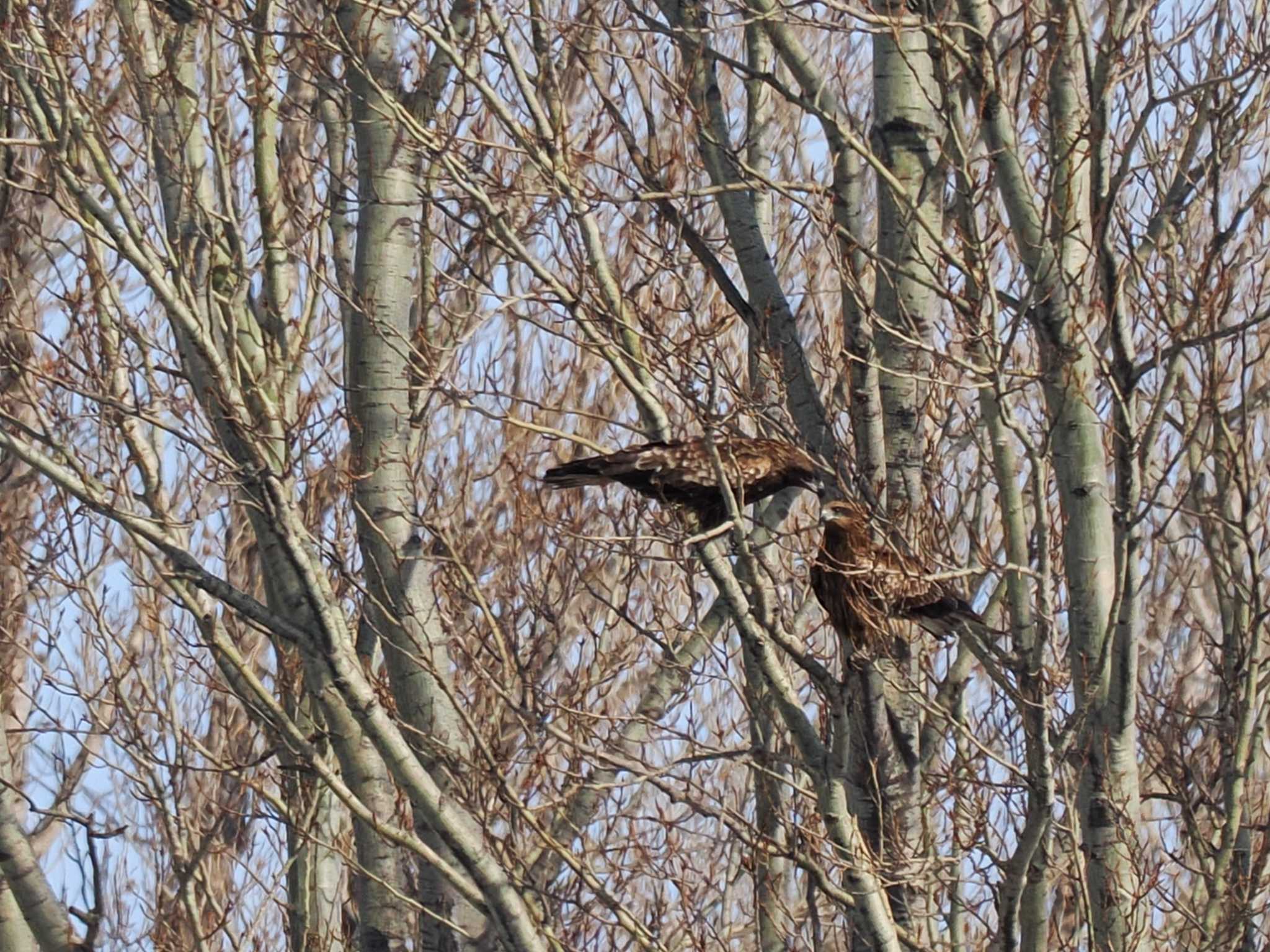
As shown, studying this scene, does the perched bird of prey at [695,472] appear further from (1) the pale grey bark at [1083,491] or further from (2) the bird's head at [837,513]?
(1) the pale grey bark at [1083,491]

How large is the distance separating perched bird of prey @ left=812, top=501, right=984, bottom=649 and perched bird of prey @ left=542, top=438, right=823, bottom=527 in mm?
221

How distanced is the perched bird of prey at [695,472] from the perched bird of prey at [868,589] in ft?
0.73

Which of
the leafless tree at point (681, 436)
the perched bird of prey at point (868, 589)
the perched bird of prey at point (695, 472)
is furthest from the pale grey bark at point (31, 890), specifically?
the perched bird of prey at point (868, 589)

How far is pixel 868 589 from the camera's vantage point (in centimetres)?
488

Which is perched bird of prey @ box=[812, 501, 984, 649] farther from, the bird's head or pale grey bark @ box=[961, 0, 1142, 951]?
pale grey bark @ box=[961, 0, 1142, 951]

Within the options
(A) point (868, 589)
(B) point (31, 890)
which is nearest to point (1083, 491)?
(A) point (868, 589)

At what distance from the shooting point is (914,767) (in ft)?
17.4

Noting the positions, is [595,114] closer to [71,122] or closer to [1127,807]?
[71,122]

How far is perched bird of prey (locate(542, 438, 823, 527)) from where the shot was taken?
16.0 feet

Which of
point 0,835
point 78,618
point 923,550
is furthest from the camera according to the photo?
point 78,618

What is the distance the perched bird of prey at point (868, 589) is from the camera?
15.1 feet

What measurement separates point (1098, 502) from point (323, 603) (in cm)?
220

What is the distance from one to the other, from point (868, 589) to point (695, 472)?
0.57 m

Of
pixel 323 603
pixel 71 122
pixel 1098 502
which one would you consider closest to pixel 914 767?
pixel 1098 502
